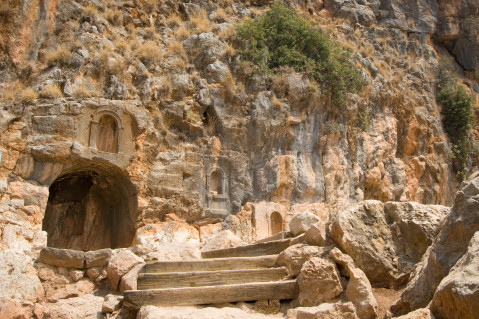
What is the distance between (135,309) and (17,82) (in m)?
8.85

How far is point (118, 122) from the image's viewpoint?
1258 cm

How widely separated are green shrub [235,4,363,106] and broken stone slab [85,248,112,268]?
379 inches

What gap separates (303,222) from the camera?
6590 mm

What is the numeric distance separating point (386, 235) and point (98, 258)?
433cm

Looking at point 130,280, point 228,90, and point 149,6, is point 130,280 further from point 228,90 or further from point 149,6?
point 149,6

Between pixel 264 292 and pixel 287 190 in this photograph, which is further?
pixel 287 190

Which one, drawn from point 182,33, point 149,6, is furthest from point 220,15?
point 149,6

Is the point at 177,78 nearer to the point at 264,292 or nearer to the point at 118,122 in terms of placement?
the point at 118,122

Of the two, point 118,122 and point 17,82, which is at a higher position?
point 17,82

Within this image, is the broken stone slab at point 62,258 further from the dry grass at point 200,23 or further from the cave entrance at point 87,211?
the dry grass at point 200,23

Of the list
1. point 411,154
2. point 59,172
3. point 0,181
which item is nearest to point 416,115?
point 411,154

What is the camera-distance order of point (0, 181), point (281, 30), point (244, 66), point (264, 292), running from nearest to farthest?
1. point (264, 292)
2. point (0, 181)
3. point (244, 66)
4. point (281, 30)

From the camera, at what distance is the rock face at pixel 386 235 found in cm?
538

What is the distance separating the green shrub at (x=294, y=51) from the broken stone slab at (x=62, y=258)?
9697 mm
